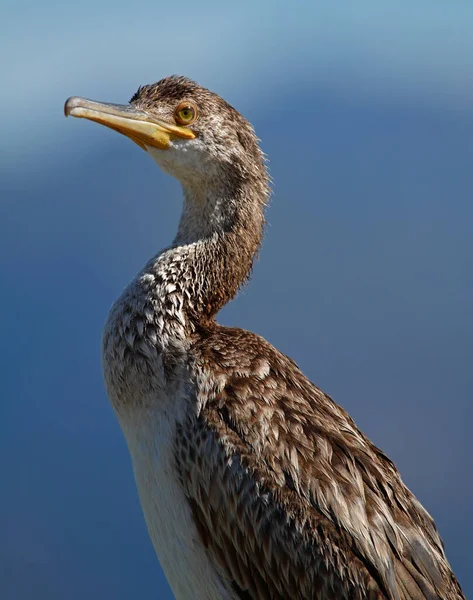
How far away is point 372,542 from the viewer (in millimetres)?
4613

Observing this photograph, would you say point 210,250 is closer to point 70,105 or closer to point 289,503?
point 70,105

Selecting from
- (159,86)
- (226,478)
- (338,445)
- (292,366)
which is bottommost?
(226,478)

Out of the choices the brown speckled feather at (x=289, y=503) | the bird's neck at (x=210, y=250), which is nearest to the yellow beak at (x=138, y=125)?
the bird's neck at (x=210, y=250)

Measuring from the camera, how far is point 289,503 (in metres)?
4.62

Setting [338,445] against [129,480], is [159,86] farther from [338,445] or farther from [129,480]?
[129,480]

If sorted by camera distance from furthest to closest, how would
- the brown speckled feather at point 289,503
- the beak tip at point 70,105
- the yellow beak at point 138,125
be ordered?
the yellow beak at point 138,125, the beak tip at point 70,105, the brown speckled feather at point 289,503

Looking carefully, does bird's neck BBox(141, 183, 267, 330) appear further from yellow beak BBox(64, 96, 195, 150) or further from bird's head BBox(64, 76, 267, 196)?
yellow beak BBox(64, 96, 195, 150)

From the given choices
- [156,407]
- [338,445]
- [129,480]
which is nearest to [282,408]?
[338,445]

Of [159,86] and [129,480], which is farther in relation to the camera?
[129,480]

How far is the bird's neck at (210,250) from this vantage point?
5453 millimetres

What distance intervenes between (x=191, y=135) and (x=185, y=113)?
6.0 inches

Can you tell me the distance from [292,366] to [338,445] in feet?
2.20

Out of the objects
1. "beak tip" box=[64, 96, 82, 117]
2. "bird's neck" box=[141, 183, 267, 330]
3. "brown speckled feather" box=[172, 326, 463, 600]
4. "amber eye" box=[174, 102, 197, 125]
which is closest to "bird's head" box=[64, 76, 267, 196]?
"amber eye" box=[174, 102, 197, 125]

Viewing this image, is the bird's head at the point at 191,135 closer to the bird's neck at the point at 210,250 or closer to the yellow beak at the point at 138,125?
the yellow beak at the point at 138,125
